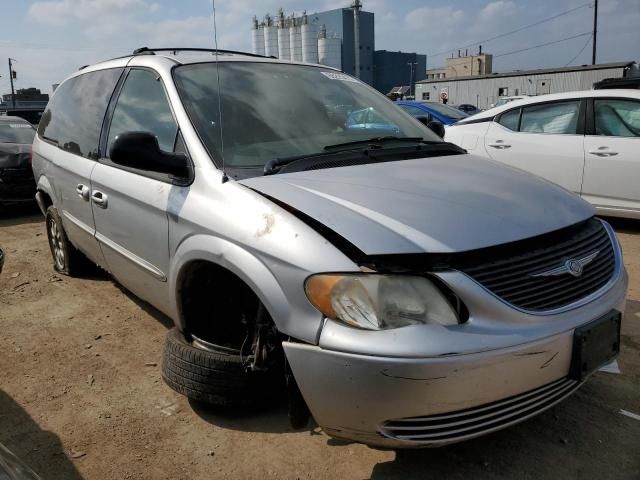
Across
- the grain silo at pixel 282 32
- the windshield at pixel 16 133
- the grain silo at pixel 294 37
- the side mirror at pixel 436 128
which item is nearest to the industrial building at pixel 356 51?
the grain silo at pixel 294 37

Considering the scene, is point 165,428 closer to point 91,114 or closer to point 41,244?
point 91,114

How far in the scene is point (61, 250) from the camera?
182 inches

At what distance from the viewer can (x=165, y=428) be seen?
8.39 ft

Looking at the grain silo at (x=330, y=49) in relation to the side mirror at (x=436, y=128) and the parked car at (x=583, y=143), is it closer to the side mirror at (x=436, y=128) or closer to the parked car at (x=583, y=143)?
the parked car at (x=583, y=143)

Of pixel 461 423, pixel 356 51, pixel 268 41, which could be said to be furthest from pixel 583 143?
pixel 356 51

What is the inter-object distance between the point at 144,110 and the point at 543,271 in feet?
7.26

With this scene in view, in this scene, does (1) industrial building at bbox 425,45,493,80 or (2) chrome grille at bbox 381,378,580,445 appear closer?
(2) chrome grille at bbox 381,378,580,445

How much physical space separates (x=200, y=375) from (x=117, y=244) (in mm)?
1106

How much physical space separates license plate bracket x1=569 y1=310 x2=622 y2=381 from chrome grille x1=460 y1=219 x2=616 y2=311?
4.5 inches

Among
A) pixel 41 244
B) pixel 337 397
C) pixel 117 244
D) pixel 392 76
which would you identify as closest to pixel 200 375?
pixel 337 397

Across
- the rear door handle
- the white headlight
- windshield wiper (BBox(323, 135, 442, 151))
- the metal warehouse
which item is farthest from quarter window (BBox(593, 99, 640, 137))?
the metal warehouse

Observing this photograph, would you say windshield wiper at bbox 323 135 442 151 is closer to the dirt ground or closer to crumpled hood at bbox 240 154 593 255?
crumpled hood at bbox 240 154 593 255

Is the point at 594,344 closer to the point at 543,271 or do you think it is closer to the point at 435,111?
the point at 543,271

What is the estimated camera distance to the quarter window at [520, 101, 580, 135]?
5.92 metres
